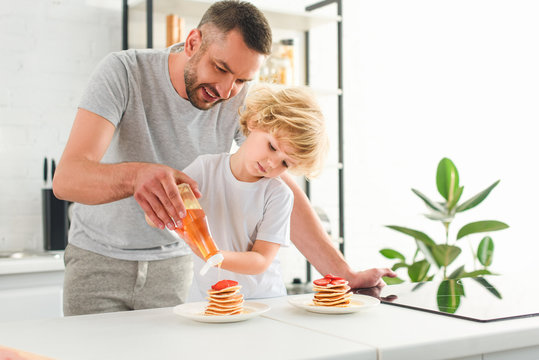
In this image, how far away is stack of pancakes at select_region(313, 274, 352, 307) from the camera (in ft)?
4.16

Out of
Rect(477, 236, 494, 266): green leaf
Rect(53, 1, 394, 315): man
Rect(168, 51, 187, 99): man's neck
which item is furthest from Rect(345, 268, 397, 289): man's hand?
Rect(477, 236, 494, 266): green leaf

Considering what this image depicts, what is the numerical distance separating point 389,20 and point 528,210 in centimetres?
155

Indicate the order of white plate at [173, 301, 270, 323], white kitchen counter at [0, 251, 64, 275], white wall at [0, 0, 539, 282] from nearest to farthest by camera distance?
white plate at [173, 301, 270, 323] → white kitchen counter at [0, 251, 64, 275] → white wall at [0, 0, 539, 282]

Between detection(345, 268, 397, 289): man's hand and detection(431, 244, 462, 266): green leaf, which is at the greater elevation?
detection(345, 268, 397, 289): man's hand

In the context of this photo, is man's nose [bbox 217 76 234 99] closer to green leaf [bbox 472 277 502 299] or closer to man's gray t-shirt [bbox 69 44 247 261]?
man's gray t-shirt [bbox 69 44 247 261]

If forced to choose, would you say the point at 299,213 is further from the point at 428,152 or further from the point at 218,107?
the point at 428,152

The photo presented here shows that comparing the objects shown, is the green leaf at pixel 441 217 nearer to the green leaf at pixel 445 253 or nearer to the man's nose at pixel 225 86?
the green leaf at pixel 445 253

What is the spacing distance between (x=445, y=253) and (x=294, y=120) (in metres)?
1.76

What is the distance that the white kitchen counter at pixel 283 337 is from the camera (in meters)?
0.97

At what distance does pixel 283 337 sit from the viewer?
1.05 m

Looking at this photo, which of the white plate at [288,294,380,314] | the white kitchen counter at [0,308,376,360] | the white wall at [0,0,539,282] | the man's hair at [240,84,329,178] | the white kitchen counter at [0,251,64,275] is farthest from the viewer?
the white wall at [0,0,539,282]

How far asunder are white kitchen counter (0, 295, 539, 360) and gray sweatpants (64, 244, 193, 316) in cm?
57

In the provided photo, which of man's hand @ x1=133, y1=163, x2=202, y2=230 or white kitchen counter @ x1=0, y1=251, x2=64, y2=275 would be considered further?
white kitchen counter @ x1=0, y1=251, x2=64, y2=275

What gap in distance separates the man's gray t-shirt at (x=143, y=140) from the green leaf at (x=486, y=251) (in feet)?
6.33
